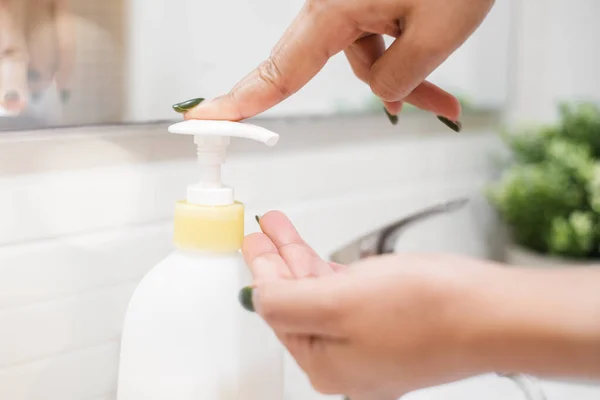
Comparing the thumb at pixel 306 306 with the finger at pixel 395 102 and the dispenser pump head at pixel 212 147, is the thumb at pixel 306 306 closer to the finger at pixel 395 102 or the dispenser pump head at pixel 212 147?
the dispenser pump head at pixel 212 147

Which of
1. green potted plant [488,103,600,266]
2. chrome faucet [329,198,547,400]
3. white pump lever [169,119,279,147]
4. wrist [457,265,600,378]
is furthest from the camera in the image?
green potted plant [488,103,600,266]

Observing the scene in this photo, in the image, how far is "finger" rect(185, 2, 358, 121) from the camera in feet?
1.40

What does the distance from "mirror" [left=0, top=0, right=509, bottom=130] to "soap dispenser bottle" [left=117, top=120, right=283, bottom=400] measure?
122 mm

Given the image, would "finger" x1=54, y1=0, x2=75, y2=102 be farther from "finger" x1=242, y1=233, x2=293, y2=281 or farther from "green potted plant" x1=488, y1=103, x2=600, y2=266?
"green potted plant" x1=488, y1=103, x2=600, y2=266

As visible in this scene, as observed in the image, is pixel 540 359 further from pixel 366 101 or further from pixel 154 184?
pixel 366 101

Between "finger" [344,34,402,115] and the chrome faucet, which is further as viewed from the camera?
the chrome faucet

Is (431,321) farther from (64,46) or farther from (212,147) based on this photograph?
(64,46)

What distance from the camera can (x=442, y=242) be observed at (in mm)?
877

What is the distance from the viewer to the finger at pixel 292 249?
367mm

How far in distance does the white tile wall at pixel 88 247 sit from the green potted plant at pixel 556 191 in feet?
1.01

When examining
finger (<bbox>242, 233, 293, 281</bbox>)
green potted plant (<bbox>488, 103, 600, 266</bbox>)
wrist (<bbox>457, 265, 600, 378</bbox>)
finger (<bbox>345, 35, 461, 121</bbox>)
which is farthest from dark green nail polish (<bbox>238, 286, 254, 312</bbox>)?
green potted plant (<bbox>488, 103, 600, 266</bbox>)

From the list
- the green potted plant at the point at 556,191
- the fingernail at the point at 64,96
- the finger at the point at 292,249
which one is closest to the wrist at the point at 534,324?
the finger at the point at 292,249

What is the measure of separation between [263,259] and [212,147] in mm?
94

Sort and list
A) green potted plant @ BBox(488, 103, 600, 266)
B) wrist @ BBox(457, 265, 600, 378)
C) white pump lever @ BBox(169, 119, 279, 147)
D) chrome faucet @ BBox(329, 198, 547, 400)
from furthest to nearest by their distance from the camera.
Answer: green potted plant @ BBox(488, 103, 600, 266) < chrome faucet @ BBox(329, 198, 547, 400) < white pump lever @ BBox(169, 119, 279, 147) < wrist @ BBox(457, 265, 600, 378)
